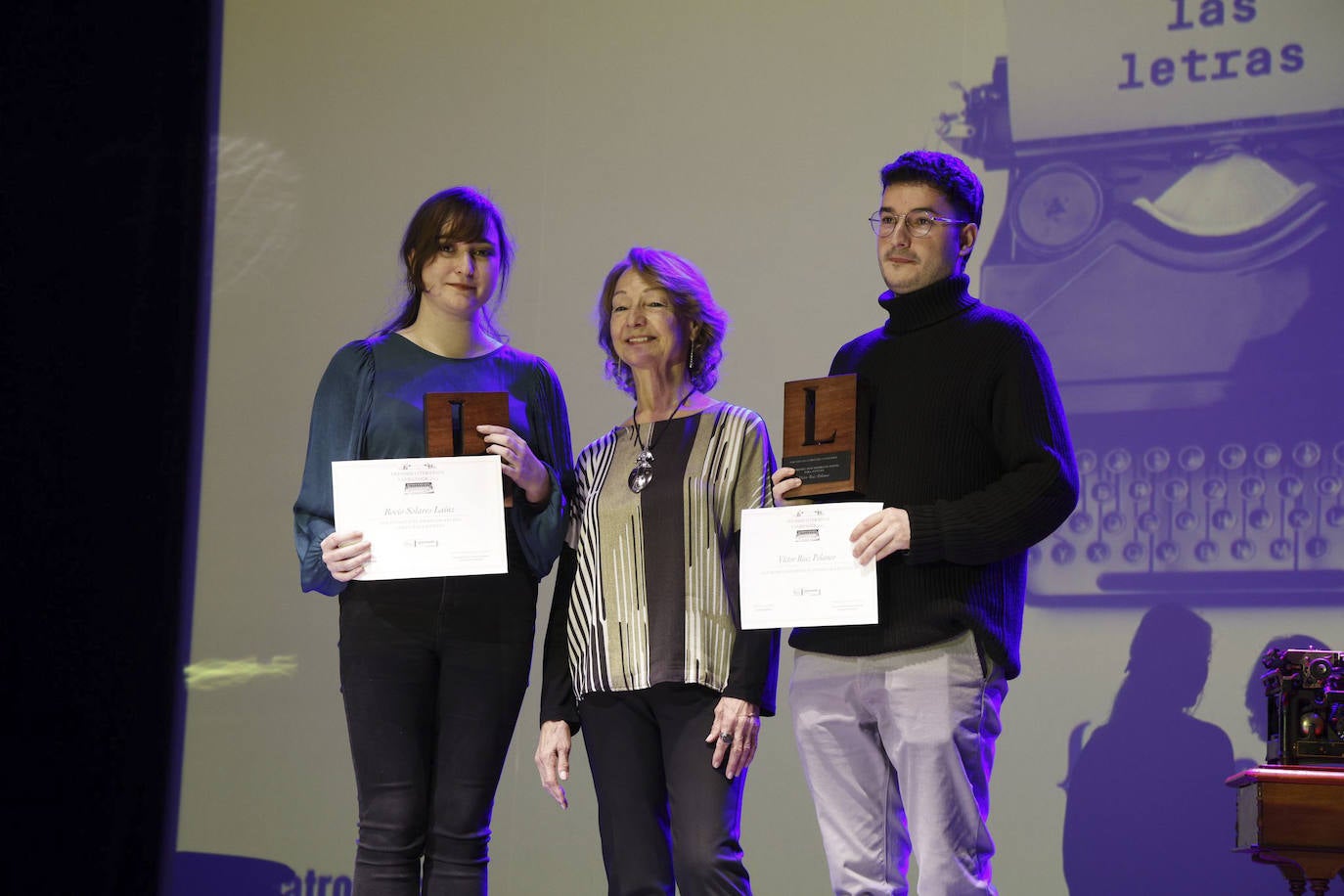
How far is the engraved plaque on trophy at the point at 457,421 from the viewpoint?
7.20 feet

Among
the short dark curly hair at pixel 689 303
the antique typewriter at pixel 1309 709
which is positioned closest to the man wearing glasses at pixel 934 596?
the short dark curly hair at pixel 689 303

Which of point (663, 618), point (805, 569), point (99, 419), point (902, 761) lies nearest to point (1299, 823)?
point (902, 761)

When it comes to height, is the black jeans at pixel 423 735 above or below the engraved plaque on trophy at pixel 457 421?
below

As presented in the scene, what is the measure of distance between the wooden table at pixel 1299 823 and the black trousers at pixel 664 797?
3.81 feet

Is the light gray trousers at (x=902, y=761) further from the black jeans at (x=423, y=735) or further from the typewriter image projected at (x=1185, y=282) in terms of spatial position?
the typewriter image projected at (x=1185, y=282)

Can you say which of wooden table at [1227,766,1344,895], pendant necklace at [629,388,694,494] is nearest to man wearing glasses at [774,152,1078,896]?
pendant necklace at [629,388,694,494]

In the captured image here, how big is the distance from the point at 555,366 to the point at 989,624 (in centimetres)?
209

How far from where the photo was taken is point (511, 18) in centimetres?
406

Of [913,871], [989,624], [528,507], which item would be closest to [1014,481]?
[989,624]

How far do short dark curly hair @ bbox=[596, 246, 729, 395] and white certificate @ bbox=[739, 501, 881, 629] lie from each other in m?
0.39

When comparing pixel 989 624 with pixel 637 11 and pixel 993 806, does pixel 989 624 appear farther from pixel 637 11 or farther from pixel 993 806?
pixel 637 11

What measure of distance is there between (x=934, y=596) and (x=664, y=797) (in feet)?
1.74

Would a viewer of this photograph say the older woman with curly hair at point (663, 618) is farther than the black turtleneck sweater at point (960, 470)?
Yes

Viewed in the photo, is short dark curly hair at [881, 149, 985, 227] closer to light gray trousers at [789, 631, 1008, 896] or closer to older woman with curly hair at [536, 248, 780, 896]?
older woman with curly hair at [536, 248, 780, 896]
